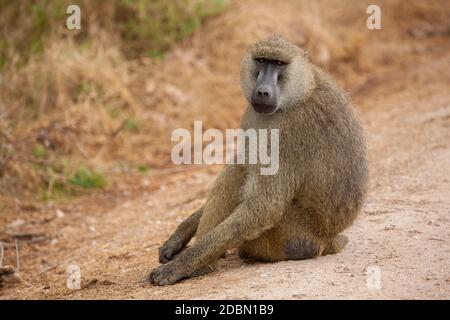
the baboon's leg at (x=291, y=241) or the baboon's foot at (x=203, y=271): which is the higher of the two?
the baboon's leg at (x=291, y=241)

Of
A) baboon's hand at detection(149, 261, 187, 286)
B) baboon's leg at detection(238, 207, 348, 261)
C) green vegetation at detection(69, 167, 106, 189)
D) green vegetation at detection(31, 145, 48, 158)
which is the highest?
green vegetation at detection(31, 145, 48, 158)

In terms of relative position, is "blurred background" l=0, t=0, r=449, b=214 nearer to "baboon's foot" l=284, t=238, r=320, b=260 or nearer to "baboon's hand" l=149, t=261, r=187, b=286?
"baboon's hand" l=149, t=261, r=187, b=286

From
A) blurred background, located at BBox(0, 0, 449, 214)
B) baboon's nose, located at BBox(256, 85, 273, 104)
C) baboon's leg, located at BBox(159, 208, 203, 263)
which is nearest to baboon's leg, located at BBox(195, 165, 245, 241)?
baboon's leg, located at BBox(159, 208, 203, 263)

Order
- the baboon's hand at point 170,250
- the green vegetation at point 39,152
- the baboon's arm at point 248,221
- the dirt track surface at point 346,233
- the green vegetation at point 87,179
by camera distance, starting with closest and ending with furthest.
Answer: the dirt track surface at point 346,233, the baboon's arm at point 248,221, the baboon's hand at point 170,250, the green vegetation at point 87,179, the green vegetation at point 39,152

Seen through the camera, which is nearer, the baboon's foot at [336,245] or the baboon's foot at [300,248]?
the baboon's foot at [300,248]

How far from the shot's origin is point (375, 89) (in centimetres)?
1109

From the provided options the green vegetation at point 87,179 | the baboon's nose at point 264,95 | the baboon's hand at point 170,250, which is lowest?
the baboon's hand at point 170,250

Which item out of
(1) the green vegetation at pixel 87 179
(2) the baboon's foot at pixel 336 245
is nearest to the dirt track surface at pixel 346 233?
(2) the baboon's foot at pixel 336 245

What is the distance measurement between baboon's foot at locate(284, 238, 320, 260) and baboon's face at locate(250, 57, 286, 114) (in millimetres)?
904

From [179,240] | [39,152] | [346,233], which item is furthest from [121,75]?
[346,233]

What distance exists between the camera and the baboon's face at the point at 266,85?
4.96 m

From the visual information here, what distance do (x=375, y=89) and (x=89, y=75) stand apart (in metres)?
4.17

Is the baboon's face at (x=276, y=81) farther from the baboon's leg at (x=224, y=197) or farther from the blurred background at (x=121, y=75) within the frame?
the blurred background at (x=121, y=75)

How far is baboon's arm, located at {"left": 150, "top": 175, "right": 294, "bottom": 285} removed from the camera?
4945mm
